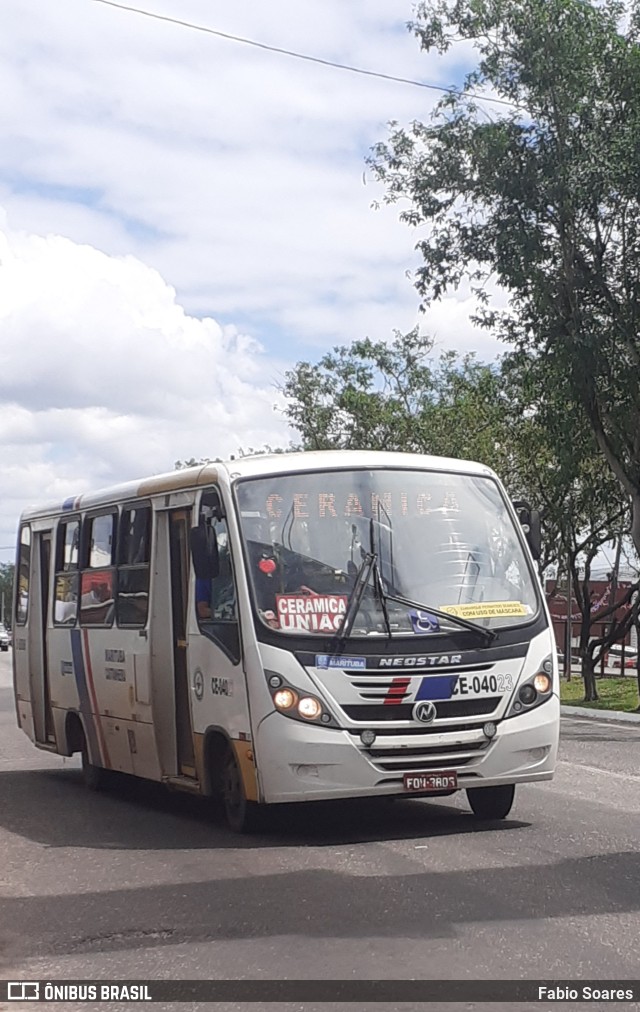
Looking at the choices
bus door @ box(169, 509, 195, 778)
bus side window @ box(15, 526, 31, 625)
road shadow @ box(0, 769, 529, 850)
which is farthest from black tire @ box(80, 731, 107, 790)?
bus door @ box(169, 509, 195, 778)

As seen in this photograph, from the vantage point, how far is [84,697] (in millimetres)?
14359

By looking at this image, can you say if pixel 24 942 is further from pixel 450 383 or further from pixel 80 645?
pixel 450 383

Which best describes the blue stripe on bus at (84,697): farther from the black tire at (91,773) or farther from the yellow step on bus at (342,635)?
the yellow step on bus at (342,635)

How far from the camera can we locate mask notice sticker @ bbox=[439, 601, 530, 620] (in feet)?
35.0

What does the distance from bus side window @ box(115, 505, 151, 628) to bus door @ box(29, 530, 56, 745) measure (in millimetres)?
2878

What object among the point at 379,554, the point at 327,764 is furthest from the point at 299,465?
the point at 327,764

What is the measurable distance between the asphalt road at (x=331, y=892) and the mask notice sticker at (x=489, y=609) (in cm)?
152

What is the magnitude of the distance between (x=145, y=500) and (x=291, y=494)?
2140mm

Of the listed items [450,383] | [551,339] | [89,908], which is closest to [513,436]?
[450,383]

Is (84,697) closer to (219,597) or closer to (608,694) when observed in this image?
(219,597)

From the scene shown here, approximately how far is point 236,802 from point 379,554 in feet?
6.80

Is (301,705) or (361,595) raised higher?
(361,595)

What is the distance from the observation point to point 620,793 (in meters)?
12.9

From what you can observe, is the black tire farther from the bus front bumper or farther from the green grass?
the green grass
